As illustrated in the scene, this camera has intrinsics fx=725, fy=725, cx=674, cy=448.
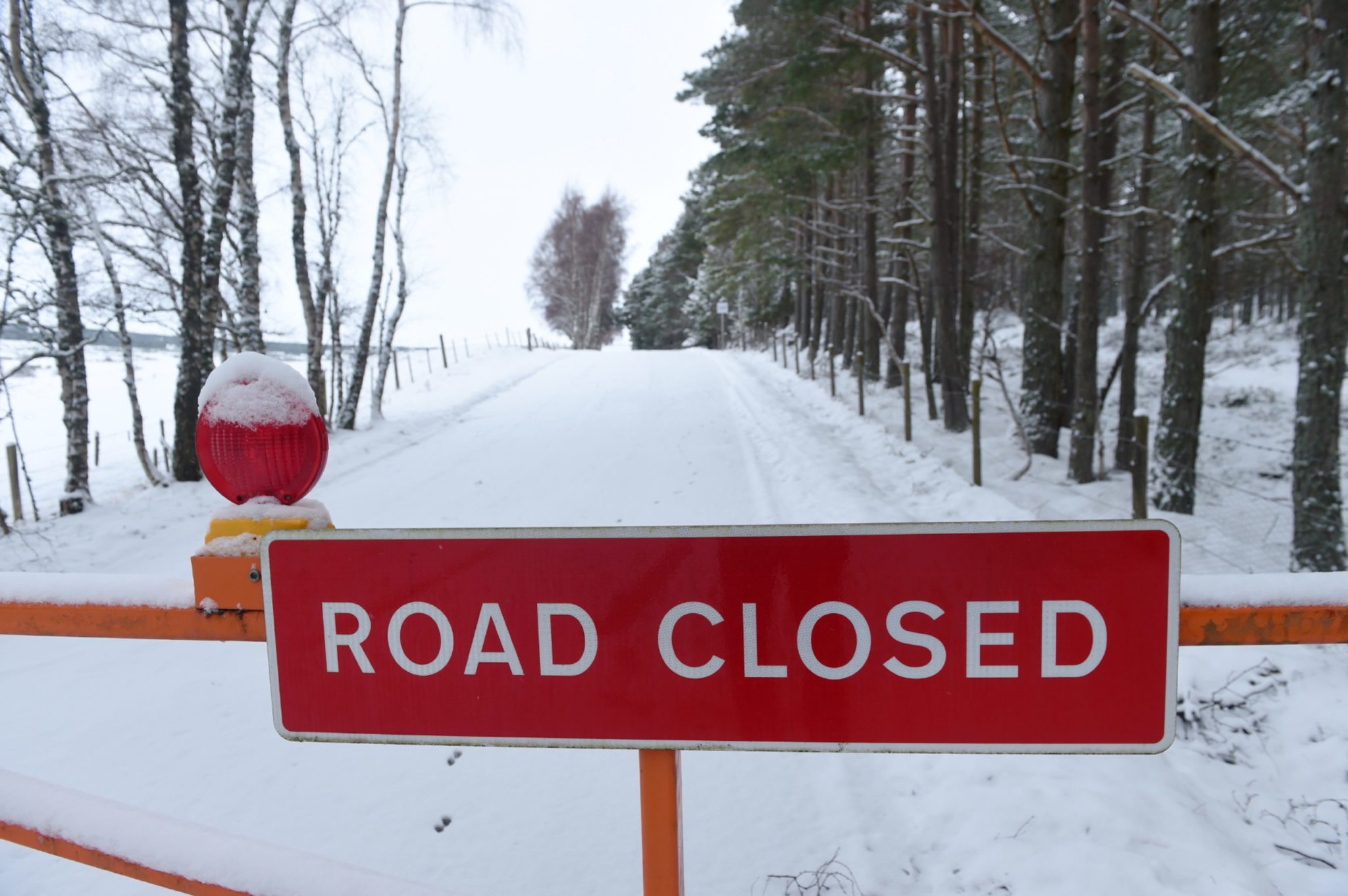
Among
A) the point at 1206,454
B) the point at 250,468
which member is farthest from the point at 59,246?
the point at 1206,454

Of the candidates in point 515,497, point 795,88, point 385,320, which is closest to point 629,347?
point 385,320

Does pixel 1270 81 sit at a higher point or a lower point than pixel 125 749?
higher

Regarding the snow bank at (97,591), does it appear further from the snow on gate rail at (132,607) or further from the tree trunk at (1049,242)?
the tree trunk at (1049,242)

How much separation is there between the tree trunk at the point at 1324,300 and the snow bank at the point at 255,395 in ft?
23.4

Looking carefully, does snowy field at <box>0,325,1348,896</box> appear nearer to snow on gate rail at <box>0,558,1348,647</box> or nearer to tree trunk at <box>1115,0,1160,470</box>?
snow on gate rail at <box>0,558,1348,647</box>

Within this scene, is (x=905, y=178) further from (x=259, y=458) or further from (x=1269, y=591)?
(x=259, y=458)

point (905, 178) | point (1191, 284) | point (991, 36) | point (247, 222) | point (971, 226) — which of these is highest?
point (991, 36)

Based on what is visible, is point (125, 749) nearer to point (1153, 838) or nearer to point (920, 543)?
point (920, 543)

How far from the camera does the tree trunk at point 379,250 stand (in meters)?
14.7

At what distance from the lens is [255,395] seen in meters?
1.28

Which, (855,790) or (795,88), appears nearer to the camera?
(855,790)

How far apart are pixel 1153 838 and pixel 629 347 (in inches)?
2348

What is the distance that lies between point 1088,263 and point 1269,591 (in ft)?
34.3

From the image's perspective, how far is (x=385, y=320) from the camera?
700 inches
